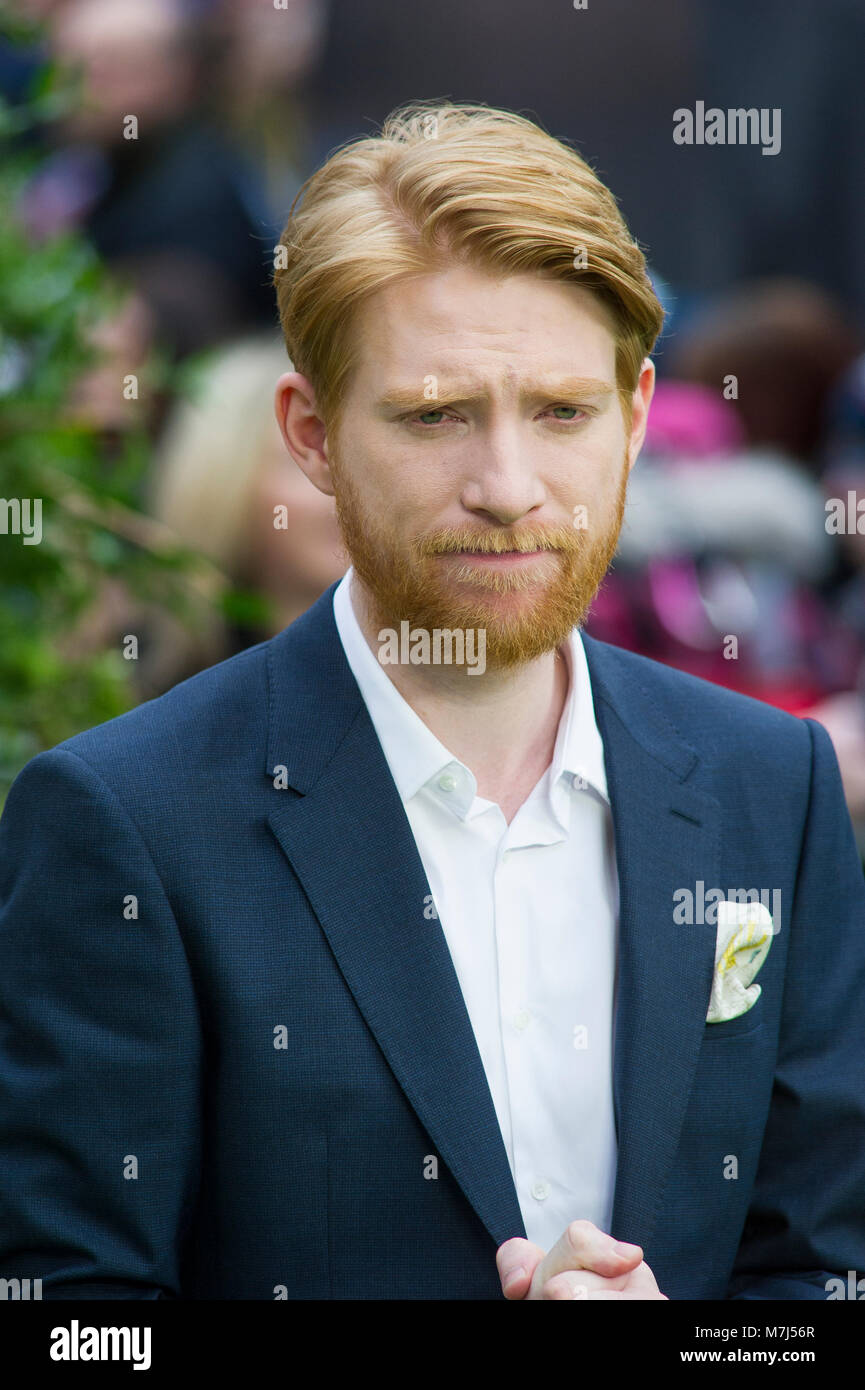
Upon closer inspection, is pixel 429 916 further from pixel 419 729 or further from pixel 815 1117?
pixel 815 1117

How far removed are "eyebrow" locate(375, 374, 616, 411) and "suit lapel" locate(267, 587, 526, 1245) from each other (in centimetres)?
37

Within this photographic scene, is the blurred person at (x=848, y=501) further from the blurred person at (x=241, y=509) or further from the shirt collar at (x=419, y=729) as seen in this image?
the shirt collar at (x=419, y=729)

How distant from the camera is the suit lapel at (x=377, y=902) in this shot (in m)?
1.87

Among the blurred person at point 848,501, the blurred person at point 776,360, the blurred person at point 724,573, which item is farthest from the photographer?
the blurred person at point 776,360

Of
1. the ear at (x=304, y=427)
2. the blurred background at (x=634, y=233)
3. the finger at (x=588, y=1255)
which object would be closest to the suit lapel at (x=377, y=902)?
the finger at (x=588, y=1255)

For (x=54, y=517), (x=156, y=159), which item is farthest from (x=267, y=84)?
(x=54, y=517)

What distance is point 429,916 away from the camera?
1955 mm

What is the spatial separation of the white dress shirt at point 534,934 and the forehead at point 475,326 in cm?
38

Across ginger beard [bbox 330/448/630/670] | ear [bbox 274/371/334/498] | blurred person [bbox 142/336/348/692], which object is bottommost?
ginger beard [bbox 330/448/630/670]

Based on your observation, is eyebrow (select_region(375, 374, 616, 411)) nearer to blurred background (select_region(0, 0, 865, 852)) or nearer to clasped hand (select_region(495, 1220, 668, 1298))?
clasped hand (select_region(495, 1220, 668, 1298))

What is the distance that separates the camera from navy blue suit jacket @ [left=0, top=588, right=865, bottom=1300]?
1.86 metres

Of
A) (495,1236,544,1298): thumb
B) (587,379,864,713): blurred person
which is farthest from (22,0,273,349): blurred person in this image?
(495,1236,544,1298): thumb

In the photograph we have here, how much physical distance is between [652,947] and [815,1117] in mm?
317

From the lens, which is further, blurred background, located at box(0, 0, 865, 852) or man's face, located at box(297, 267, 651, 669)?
blurred background, located at box(0, 0, 865, 852)
